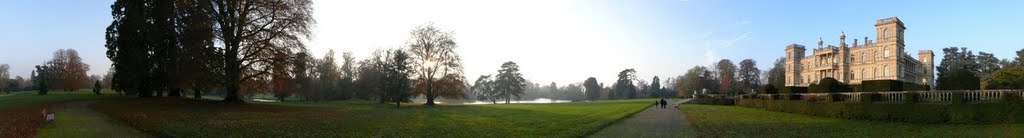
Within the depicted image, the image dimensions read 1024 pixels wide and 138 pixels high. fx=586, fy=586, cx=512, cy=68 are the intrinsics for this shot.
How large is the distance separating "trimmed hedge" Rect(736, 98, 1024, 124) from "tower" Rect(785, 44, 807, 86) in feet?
279

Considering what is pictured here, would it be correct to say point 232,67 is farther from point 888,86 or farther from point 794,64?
point 794,64

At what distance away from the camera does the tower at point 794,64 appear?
102m

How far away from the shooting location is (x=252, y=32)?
30.3 meters

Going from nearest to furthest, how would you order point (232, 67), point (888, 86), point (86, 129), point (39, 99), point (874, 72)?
1. point (86, 129)
2. point (888, 86)
3. point (232, 67)
4. point (39, 99)
5. point (874, 72)

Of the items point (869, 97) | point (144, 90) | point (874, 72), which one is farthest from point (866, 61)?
point (144, 90)

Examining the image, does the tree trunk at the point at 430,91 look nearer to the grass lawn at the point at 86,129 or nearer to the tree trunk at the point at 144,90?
the tree trunk at the point at 144,90

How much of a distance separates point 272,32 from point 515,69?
55.6 m

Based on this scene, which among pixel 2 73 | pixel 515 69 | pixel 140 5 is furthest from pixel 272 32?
pixel 2 73

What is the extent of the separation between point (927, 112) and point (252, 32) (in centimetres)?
2913

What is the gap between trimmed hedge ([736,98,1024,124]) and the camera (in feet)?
52.5

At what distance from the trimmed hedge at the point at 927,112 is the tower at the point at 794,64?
8493cm

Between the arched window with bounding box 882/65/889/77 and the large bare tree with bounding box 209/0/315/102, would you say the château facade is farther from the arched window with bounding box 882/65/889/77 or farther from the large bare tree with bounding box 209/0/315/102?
the large bare tree with bounding box 209/0/315/102

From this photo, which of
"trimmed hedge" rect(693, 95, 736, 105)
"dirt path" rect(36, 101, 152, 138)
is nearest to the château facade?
"trimmed hedge" rect(693, 95, 736, 105)

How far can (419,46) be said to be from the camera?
48.4 m
